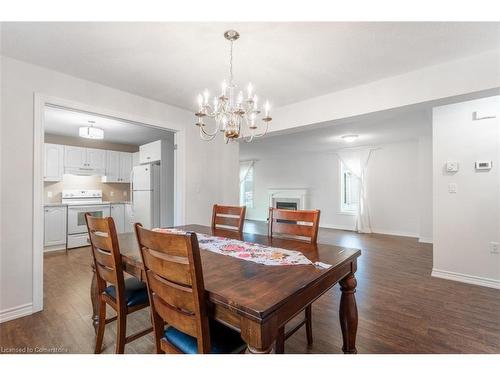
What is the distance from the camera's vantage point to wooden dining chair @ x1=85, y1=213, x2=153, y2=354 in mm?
1375

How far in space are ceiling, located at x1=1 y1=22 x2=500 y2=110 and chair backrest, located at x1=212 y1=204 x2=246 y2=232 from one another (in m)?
1.37

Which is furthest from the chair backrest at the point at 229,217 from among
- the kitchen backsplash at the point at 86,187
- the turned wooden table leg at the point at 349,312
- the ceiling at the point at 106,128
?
the kitchen backsplash at the point at 86,187

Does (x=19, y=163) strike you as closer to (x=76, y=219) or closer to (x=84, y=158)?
(x=76, y=219)

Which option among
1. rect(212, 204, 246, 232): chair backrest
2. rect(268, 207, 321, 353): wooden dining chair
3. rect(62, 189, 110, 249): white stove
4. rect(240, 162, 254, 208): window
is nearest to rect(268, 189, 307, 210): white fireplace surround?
rect(240, 162, 254, 208): window

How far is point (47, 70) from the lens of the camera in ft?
7.62

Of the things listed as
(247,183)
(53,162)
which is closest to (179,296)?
(53,162)

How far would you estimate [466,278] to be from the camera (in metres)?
2.85

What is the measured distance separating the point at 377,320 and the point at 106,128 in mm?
5013

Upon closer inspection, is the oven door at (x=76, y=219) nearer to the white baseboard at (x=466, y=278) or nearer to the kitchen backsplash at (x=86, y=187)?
the kitchen backsplash at (x=86, y=187)

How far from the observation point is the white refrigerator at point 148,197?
4.57m

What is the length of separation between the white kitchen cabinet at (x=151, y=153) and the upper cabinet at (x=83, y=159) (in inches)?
36.4

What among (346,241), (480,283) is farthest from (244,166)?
(480,283)

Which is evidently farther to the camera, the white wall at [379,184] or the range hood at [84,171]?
the white wall at [379,184]

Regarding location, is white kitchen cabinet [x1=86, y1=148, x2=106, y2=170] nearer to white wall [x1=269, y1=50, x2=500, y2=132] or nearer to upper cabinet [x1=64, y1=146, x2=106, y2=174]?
upper cabinet [x1=64, y1=146, x2=106, y2=174]
